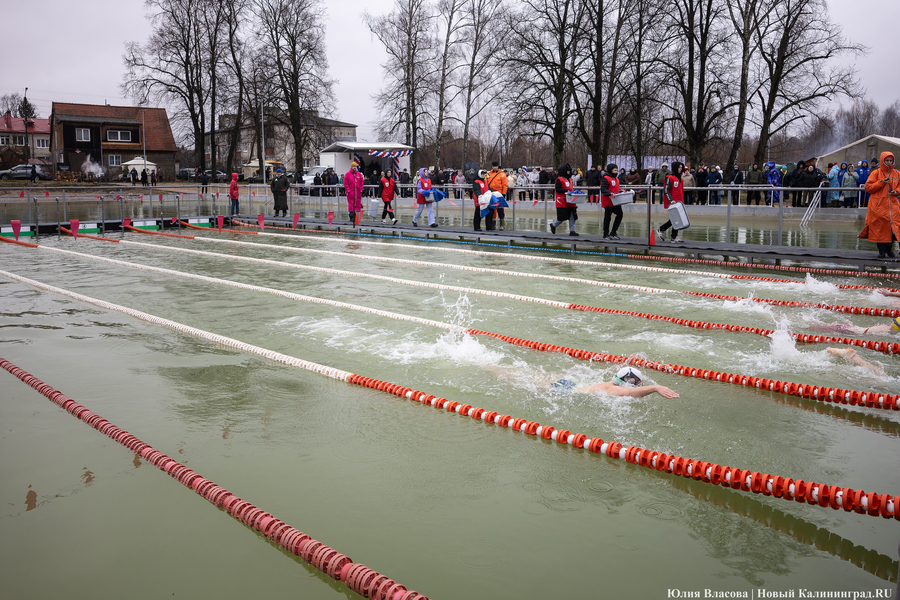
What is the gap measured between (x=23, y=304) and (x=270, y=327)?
13.3ft

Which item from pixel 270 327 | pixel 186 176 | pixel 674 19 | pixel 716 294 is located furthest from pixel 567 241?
pixel 186 176

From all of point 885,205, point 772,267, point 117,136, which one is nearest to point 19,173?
point 117,136

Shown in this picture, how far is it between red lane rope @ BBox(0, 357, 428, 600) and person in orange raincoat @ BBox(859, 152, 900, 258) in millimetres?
10803

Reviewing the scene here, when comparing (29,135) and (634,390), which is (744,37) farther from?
(29,135)

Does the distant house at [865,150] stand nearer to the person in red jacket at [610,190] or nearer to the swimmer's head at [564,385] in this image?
the person in red jacket at [610,190]

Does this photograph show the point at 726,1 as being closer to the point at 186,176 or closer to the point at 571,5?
the point at 571,5

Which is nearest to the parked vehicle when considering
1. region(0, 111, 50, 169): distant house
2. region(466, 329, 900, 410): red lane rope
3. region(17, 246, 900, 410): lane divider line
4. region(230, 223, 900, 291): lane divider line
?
region(0, 111, 50, 169): distant house

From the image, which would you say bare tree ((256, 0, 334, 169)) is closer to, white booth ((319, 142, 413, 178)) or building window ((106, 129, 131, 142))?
white booth ((319, 142, 413, 178))

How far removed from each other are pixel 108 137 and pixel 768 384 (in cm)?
7252

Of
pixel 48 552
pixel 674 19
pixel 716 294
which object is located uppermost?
pixel 674 19

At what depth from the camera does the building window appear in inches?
2596

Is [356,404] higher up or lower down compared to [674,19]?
lower down

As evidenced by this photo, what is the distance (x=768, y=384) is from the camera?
5.22 meters

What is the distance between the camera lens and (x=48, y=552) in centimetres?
313
